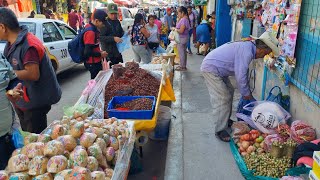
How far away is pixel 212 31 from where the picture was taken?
11672 millimetres

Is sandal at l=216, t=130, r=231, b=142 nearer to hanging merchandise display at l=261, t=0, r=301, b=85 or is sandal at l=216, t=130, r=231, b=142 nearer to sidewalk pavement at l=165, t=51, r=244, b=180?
sidewalk pavement at l=165, t=51, r=244, b=180

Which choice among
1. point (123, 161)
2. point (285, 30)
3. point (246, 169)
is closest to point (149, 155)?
point (246, 169)

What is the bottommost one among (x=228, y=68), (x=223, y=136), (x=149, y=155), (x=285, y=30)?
(x=149, y=155)

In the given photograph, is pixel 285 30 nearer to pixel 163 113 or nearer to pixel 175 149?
pixel 163 113

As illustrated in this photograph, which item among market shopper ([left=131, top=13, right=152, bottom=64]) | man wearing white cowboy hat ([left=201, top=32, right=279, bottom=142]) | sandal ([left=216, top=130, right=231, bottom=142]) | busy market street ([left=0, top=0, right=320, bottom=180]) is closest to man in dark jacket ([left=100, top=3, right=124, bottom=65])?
busy market street ([left=0, top=0, right=320, bottom=180])

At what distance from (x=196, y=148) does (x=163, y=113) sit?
2.77ft

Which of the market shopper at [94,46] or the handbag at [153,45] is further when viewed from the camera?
the handbag at [153,45]

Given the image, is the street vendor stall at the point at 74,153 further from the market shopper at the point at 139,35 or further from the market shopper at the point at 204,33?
the market shopper at the point at 204,33

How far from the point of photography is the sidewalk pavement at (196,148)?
3609mm

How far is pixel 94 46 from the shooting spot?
4.72 meters

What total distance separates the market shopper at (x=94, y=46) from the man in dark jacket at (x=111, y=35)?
956 mm

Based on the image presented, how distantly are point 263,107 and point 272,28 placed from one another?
150 cm

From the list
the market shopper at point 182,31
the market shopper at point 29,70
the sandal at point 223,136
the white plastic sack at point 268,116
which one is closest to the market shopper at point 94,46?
the market shopper at point 29,70

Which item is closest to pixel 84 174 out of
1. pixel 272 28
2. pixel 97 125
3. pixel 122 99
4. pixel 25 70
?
pixel 97 125
